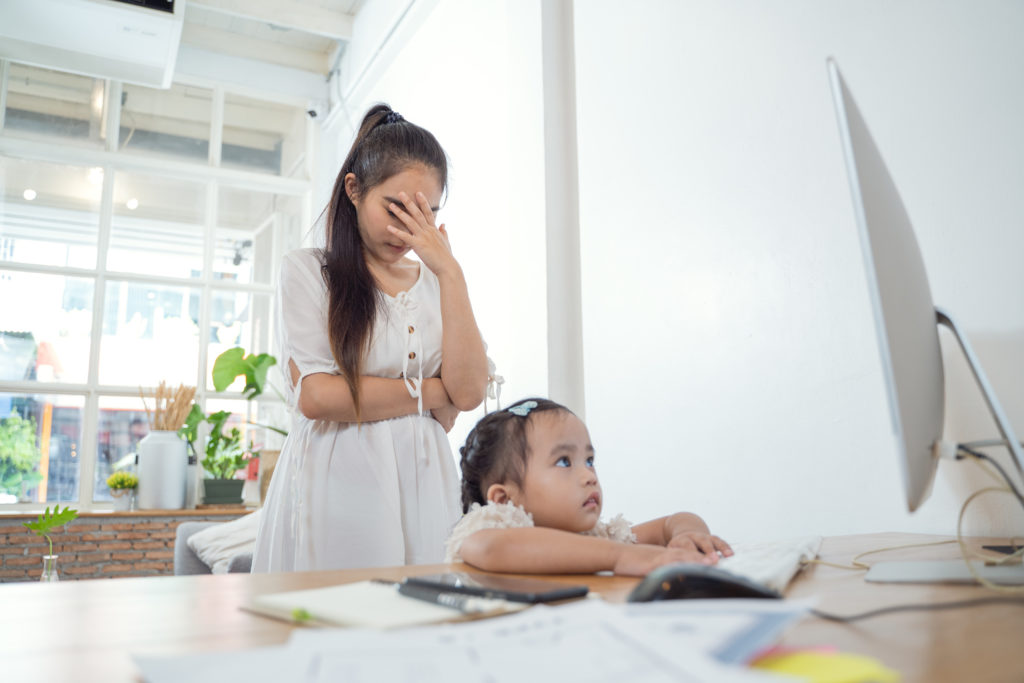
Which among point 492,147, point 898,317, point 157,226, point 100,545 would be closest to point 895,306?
point 898,317

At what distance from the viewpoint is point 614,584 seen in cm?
74

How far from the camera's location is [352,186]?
55.2 inches

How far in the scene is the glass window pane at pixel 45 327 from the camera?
14.4 feet

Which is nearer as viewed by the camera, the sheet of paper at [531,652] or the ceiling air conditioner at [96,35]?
the sheet of paper at [531,652]

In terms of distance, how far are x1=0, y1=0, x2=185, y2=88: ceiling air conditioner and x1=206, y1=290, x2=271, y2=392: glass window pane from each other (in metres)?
1.44

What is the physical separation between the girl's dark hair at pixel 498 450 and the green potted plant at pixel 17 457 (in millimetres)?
4078

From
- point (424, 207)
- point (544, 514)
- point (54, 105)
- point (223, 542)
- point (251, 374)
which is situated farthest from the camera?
point (54, 105)

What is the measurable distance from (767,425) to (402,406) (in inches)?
31.4

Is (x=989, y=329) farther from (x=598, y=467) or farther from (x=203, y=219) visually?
(x=203, y=219)

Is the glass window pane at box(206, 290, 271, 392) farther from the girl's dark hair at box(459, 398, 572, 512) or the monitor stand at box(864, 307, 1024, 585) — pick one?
the monitor stand at box(864, 307, 1024, 585)

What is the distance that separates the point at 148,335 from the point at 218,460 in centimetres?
93

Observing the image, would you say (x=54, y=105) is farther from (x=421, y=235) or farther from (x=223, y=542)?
(x=421, y=235)

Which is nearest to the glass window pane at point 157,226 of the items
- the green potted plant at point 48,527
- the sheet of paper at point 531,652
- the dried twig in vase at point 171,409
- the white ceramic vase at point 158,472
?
the dried twig in vase at point 171,409

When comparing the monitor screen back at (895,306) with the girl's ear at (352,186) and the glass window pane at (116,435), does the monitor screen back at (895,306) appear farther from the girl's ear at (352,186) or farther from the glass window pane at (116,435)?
the glass window pane at (116,435)
